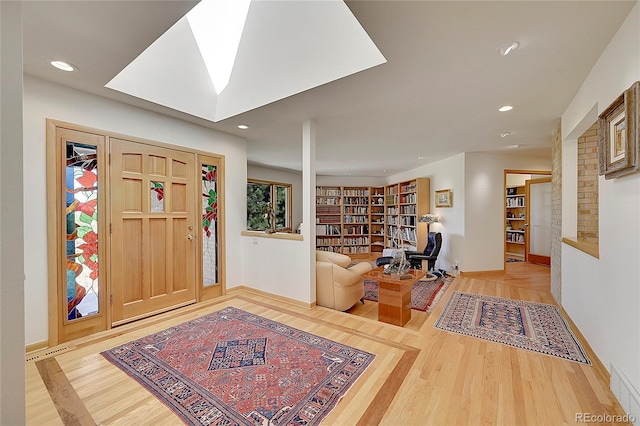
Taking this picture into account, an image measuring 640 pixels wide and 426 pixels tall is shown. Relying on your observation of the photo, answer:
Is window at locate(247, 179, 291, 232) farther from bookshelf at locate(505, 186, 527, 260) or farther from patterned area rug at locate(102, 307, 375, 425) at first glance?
bookshelf at locate(505, 186, 527, 260)

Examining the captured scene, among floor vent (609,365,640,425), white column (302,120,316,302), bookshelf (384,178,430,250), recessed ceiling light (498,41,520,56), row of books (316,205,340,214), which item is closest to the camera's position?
floor vent (609,365,640,425)

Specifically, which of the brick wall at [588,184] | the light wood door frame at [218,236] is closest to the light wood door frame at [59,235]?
the light wood door frame at [218,236]

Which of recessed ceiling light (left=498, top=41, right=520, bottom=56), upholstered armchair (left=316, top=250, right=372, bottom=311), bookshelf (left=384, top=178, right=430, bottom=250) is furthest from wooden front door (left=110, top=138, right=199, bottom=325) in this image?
bookshelf (left=384, top=178, right=430, bottom=250)

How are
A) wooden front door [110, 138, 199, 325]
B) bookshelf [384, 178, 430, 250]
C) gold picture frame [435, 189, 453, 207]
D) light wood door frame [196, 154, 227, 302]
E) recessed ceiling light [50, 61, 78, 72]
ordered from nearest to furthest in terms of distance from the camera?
recessed ceiling light [50, 61, 78, 72], wooden front door [110, 138, 199, 325], light wood door frame [196, 154, 227, 302], gold picture frame [435, 189, 453, 207], bookshelf [384, 178, 430, 250]

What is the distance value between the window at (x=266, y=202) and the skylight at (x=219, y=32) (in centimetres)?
336

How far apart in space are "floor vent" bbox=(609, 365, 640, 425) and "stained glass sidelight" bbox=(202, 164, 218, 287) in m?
3.96

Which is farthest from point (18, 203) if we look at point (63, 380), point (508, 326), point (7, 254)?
point (508, 326)

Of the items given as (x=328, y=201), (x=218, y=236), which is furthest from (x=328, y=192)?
(x=218, y=236)

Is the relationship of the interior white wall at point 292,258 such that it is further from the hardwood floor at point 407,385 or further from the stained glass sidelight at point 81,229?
the stained glass sidelight at point 81,229

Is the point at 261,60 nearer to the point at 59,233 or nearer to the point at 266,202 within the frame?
the point at 59,233

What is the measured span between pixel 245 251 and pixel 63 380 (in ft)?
7.66

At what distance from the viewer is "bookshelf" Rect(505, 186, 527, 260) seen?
664 centimetres

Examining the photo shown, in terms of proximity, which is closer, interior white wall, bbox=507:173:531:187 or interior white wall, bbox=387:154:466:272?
interior white wall, bbox=387:154:466:272

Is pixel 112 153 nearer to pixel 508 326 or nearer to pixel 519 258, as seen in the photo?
pixel 508 326
